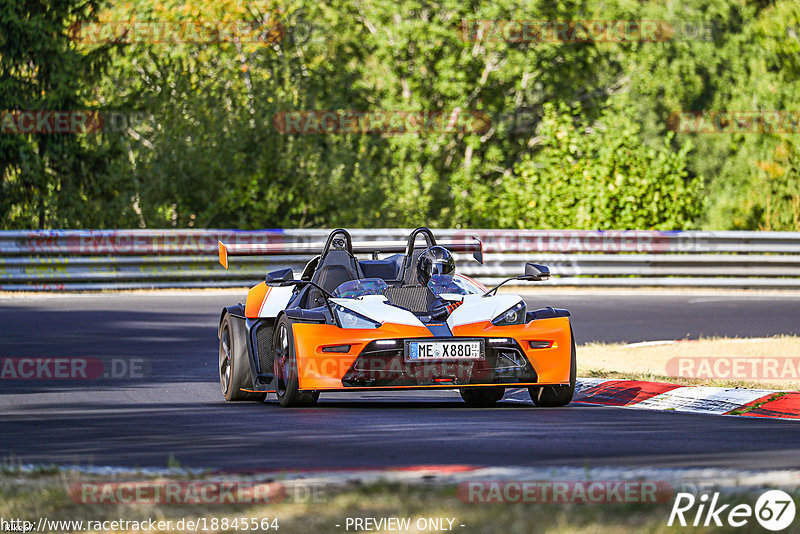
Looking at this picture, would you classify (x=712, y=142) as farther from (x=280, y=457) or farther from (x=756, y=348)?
(x=280, y=457)

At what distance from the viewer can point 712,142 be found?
63062 mm

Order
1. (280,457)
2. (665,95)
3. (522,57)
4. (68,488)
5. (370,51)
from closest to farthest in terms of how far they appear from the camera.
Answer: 1. (68,488)
2. (280,457)
3. (522,57)
4. (370,51)
5. (665,95)

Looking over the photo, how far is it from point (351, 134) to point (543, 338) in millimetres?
27365

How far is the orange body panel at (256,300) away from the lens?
11.1 metres

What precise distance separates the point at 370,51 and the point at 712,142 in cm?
2432

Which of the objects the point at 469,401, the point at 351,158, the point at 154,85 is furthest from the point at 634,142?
the point at 469,401

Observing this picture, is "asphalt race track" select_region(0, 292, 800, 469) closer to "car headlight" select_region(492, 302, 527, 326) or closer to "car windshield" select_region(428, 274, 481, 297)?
"car headlight" select_region(492, 302, 527, 326)

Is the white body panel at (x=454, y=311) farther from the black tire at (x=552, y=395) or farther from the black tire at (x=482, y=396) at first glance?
the black tire at (x=482, y=396)

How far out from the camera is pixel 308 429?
8.92m
